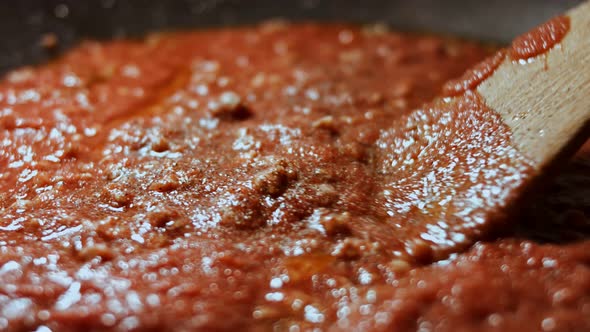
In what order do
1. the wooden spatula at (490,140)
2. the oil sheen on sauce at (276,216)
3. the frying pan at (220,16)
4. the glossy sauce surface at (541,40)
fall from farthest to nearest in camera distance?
the frying pan at (220,16) → the glossy sauce surface at (541,40) → the wooden spatula at (490,140) → the oil sheen on sauce at (276,216)

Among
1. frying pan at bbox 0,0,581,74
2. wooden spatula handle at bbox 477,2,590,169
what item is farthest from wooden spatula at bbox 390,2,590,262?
frying pan at bbox 0,0,581,74

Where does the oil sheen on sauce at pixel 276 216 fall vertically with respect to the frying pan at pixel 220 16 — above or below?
below

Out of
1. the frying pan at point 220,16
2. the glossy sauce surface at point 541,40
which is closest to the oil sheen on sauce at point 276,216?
the glossy sauce surface at point 541,40

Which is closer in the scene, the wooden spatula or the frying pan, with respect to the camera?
the wooden spatula

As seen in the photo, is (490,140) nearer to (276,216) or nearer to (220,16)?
(276,216)

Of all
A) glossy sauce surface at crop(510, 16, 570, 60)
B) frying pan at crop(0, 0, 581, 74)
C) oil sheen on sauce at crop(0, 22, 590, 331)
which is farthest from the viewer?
frying pan at crop(0, 0, 581, 74)

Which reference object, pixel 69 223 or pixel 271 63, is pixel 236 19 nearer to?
pixel 271 63

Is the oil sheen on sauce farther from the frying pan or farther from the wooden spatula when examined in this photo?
the frying pan

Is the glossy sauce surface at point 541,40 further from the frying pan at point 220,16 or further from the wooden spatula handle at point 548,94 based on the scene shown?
the frying pan at point 220,16

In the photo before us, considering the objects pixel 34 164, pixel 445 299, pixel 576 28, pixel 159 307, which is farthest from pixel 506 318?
pixel 34 164
